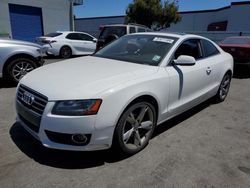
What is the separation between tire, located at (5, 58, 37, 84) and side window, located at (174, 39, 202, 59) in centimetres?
403

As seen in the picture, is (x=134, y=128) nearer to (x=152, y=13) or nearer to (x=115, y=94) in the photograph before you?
(x=115, y=94)

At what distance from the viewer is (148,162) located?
289cm

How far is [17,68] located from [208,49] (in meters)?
4.56

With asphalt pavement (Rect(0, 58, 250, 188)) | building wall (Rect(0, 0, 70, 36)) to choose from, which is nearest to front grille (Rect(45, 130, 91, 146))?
asphalt pavement (Rect(0, 58, 250, 188))

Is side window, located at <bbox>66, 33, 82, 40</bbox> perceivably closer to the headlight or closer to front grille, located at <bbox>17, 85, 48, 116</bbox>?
front grille, located at <bbox>17, 85, 48, 116</bbox>

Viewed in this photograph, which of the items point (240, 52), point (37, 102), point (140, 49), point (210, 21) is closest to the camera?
point (37, 102)

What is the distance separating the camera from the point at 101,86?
2.58 meters

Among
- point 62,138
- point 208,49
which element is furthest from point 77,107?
point 208,49

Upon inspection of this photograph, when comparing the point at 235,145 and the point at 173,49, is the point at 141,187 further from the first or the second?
the point at 173,49

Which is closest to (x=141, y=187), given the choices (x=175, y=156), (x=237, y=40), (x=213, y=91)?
(x=175, y=156)

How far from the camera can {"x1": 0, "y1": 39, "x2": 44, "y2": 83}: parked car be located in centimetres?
564

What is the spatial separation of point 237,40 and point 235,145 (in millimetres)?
7140

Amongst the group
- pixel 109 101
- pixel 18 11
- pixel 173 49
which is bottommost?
pixel 109 101

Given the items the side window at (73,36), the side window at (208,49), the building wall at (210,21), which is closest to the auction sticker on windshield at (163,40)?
the side window at (208,49)
